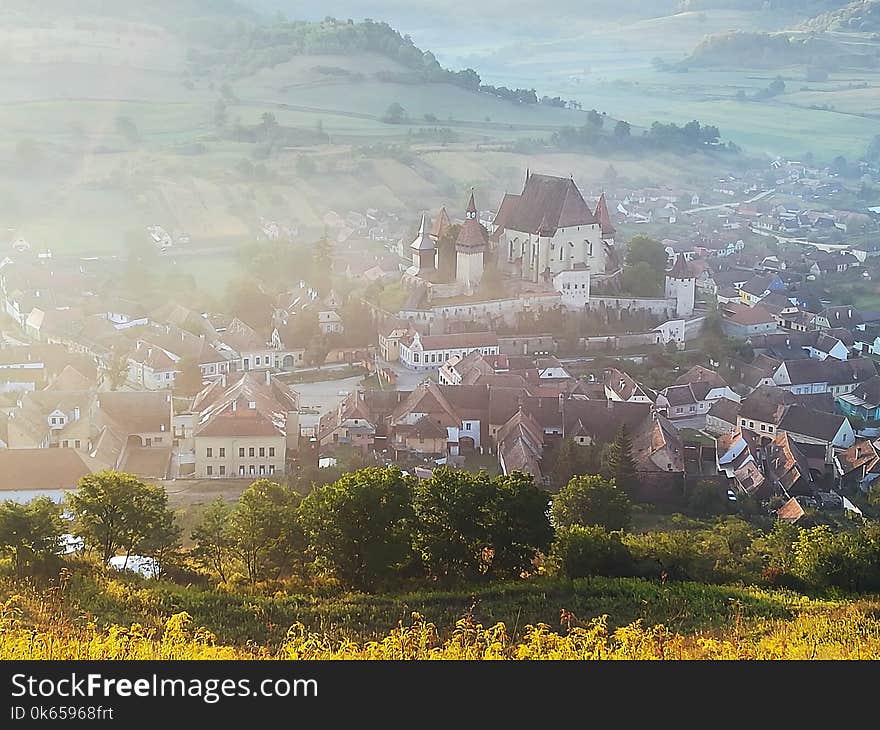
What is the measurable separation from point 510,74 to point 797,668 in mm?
16864

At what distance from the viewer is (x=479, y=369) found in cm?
757

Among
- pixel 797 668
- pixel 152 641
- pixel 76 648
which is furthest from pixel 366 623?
pixel 797 668

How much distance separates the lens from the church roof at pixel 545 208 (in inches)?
393

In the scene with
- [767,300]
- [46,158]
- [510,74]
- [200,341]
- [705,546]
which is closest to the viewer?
[705,546]

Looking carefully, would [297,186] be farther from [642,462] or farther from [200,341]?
[642,462]

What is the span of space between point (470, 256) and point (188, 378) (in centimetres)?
297

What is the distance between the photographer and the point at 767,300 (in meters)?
10.7

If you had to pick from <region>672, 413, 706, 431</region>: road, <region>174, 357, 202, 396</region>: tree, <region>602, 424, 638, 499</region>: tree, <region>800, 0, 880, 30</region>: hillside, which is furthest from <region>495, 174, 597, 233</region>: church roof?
<region>800, 0, 880, 30</region>: hillside

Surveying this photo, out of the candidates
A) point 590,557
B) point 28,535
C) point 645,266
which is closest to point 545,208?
point 645,266

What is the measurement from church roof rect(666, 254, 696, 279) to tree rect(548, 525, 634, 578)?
6.79 metres

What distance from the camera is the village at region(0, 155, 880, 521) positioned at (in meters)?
6.05

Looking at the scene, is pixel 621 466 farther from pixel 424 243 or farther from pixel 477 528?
pixel 424 243

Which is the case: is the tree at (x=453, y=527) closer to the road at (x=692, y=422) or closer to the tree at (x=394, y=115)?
the road at (x=692, y=422)

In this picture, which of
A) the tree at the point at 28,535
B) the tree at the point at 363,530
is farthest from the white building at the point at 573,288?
the tree at the point at 28,535
